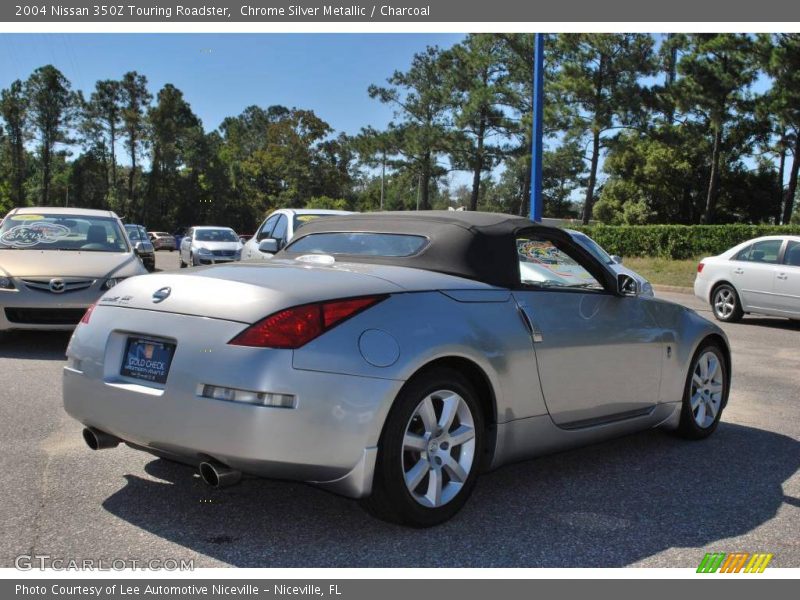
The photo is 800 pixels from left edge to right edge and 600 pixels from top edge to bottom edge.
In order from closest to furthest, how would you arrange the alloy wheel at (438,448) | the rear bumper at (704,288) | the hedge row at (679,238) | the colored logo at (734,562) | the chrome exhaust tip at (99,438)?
the colored logo at (734,562)
the alloy wheel at (438,448)
the chrome exhaust tip at (99,438)
the rear bumper at (704,288)
the hedge row at (679,238)

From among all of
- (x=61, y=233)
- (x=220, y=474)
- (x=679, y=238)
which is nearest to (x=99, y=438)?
(x=220, y=474)

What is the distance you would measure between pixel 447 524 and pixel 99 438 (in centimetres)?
175

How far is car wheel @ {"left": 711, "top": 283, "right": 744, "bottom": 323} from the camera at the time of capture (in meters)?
13.6

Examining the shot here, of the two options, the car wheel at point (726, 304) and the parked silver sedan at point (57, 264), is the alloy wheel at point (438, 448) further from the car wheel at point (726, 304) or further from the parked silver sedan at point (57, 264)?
the car wheel at point (726, 304)

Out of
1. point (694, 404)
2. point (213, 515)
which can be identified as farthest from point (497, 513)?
point (694, 404)

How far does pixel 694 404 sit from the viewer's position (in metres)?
5.58

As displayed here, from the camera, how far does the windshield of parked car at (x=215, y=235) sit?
2491 centimetres

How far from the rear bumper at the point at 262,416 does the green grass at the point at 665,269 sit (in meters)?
20.7

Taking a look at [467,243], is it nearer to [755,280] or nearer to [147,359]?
[147,359]

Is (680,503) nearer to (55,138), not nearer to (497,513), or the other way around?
(497,513)

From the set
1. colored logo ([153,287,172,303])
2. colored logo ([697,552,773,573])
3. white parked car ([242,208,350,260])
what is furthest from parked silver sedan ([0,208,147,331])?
colored logo ([697,552,773,573])

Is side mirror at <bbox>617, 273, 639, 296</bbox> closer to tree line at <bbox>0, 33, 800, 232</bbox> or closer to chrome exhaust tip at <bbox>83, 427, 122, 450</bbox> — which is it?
chrome exhaust tip at <bbox>83, 427, 122, 450</bbox>

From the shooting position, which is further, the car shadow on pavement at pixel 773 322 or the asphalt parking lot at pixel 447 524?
the car shadow on pavement at pixel 773 322

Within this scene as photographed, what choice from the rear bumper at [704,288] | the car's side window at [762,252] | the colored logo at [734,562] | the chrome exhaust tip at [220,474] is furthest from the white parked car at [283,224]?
the colored logo at [734,562]
